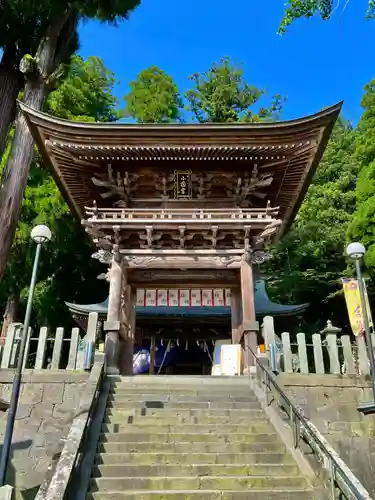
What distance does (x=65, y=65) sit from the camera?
10797 millimetres

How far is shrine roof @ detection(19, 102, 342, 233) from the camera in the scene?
1116cm

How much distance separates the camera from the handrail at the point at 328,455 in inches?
180

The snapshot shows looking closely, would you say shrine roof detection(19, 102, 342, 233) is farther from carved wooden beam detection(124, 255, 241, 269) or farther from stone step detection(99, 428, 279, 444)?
stone step detection(99, 428, 279, 444)

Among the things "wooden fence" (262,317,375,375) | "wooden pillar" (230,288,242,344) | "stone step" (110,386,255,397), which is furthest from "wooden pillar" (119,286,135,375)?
"wooden fence" (262,317,375,375)

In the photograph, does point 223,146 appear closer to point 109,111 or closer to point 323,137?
point 323,137

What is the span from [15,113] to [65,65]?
190cm

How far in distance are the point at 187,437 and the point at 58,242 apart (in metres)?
12.8

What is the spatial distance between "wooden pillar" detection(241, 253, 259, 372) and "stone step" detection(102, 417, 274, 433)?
2648mm

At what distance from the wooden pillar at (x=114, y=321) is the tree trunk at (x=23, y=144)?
8.93ft

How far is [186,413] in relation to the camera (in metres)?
7.59

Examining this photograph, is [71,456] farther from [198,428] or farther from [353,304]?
[353,304]

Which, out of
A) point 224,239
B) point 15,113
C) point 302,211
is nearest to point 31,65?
point 15,113

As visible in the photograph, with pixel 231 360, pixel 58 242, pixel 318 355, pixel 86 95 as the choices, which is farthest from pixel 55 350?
pixel 86 95

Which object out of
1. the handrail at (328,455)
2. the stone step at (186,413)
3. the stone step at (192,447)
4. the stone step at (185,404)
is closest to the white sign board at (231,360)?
the stone step at (185,404)
